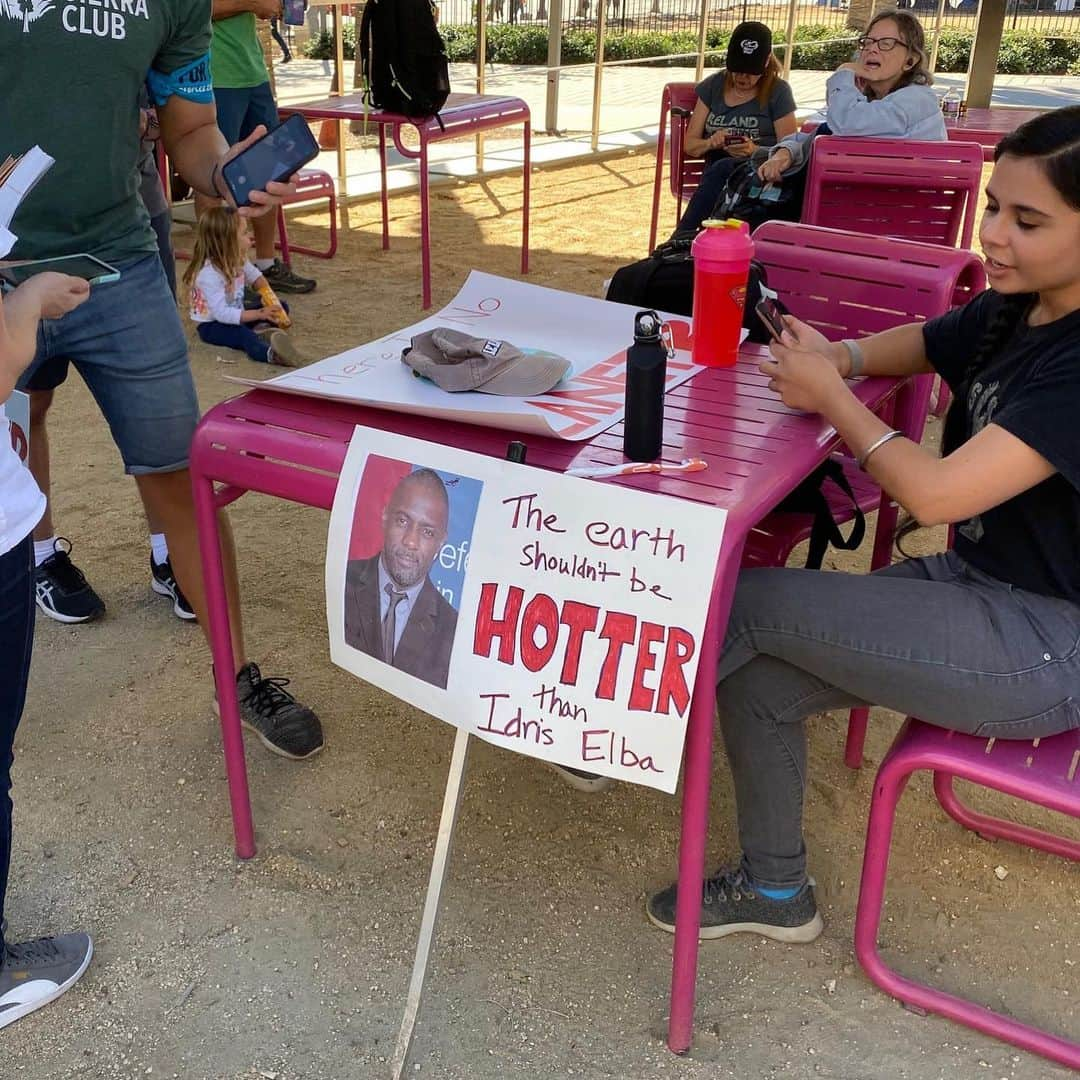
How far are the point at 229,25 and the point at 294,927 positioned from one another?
407 cm

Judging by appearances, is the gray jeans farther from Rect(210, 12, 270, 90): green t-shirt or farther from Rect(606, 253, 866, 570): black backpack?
Rect(210, 12, 270, 90): green t-shirt

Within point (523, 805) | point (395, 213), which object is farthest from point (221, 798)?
point (395, 213)

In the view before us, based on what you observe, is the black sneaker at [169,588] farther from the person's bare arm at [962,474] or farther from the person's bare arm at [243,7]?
the person's bare arm at [243,7]

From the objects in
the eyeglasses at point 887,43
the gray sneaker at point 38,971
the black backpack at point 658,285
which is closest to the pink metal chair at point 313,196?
the eyeglasses at point 887,43

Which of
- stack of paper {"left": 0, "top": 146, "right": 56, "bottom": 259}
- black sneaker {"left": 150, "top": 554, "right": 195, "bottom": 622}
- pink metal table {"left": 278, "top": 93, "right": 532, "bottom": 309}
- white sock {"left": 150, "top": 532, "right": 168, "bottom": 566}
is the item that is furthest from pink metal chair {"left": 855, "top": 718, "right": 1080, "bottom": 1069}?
pink metal table {"left": 278, "top": 93, "right": 532, "bottom": 309}

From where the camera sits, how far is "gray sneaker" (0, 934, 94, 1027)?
1.73m

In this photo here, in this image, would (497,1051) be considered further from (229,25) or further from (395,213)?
(395,213)

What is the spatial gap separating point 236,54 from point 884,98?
263 centimetres

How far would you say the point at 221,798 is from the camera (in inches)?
87.8

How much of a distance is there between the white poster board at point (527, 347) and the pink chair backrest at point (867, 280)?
0.43 meters

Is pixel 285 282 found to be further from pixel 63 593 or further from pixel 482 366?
pixel 482 366

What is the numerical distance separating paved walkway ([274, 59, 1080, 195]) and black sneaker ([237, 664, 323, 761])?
5565 millimetres

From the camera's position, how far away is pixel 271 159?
2064mm

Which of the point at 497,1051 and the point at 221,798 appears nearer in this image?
the point at 497,1051
